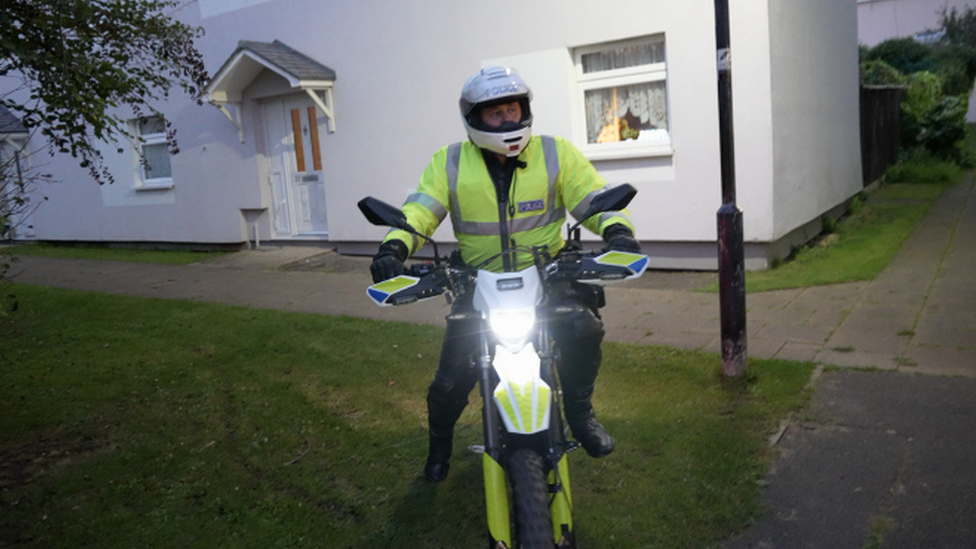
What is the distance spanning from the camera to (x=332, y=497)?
413 cm

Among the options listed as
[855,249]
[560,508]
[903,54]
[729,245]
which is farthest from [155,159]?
[903,54]

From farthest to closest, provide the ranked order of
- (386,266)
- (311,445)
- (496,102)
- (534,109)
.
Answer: (534,109)
(311,445)
(496,102)
(386,266)

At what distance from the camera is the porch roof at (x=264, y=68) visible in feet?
36.7

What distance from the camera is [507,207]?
3.45 m

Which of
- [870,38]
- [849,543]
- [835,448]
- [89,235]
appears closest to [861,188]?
[835,448]

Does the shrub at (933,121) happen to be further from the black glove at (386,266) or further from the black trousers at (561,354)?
the black glove at (386,266)

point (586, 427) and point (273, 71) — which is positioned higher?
point (273, 71)

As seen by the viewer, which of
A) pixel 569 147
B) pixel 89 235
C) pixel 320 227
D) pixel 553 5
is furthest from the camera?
pixel 89 235

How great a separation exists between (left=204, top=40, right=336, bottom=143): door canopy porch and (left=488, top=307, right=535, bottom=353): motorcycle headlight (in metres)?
8.94

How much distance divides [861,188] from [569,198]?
1139 cm

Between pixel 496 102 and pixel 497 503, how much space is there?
151 centimetres

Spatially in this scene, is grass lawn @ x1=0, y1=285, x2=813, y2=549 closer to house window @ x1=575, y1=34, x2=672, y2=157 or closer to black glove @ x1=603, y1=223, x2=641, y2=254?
black glove @ x1=603, y1=223, x2=641, y2=254

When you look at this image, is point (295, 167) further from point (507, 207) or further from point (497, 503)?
point (497, 503)

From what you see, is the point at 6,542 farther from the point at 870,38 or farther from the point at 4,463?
the point at 870,38
